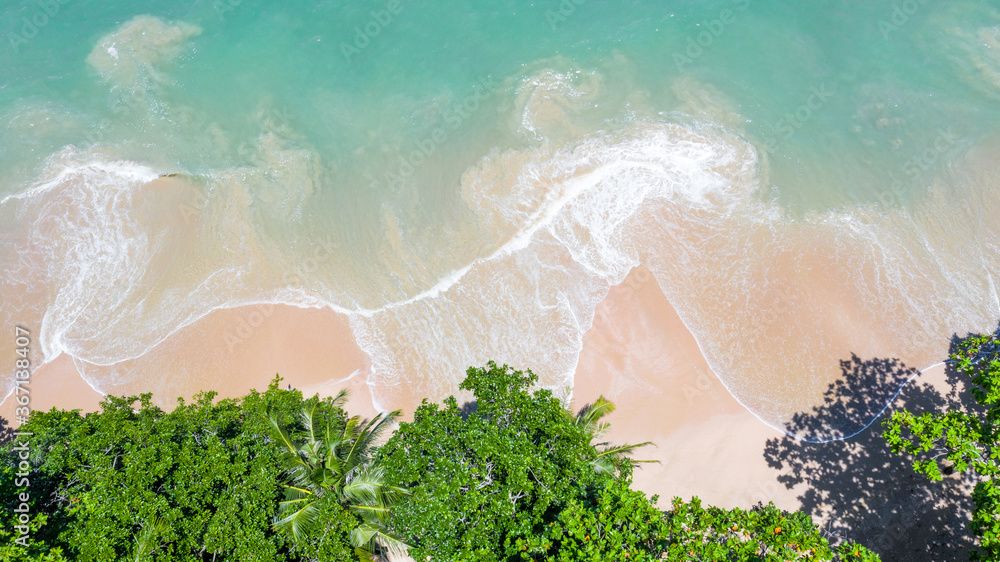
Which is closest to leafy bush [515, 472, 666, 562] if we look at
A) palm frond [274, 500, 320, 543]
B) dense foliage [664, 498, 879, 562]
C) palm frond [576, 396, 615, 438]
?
dense foliage [664, 498, 879, 562]

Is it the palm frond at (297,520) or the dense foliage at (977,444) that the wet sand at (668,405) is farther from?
the palm frond at (297,520)

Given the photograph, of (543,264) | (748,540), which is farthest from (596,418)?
(543,264)

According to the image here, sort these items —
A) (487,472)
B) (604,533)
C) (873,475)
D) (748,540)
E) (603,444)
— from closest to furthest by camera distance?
(604,533) < (748,540) < (487,472) < (603,444) < (873,475)

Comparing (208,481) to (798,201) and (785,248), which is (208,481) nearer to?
(785,248)

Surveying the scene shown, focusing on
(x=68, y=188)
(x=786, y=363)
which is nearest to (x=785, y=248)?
(x=786, y=363)

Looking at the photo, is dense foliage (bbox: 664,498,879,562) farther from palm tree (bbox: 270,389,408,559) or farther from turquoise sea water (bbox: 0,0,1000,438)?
palm tree (bbox: 270,389,408,559)

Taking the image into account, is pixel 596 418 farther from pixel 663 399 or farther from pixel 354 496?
pixel 354 496

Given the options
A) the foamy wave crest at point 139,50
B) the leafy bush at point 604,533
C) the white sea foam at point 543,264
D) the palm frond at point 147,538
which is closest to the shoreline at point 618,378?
the white sea foam at point 543,264
